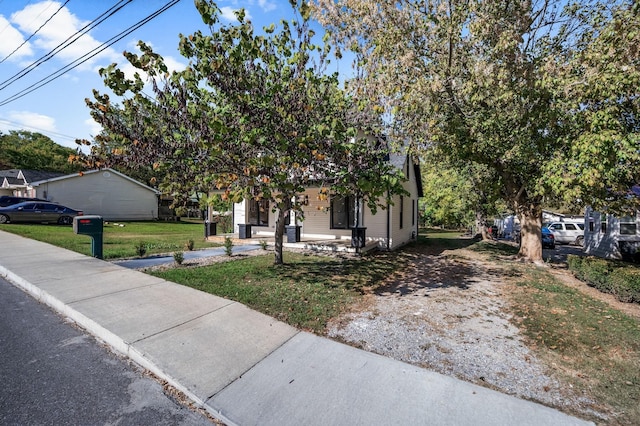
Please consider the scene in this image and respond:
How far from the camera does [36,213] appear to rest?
2009cm

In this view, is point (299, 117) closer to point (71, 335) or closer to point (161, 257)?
point (71, 335)

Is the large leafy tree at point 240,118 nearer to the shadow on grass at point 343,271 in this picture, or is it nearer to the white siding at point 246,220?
the shadow on grass at point 343,271

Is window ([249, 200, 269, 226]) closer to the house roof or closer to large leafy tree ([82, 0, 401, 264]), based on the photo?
large leafy tree ([82, 0, 401, 264])

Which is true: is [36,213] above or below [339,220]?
above

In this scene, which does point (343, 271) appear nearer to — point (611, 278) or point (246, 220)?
point (611, 278)

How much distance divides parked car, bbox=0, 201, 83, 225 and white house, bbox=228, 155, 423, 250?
15.1 meters

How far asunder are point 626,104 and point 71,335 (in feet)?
39.3

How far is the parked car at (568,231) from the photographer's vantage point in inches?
878

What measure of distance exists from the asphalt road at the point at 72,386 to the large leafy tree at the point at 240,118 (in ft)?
9.56

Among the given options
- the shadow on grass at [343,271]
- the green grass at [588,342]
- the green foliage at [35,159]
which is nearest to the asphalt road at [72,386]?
the green grass at [588,342]

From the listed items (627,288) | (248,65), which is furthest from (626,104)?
(248,65)

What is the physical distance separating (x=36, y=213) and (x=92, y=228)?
56.6ft

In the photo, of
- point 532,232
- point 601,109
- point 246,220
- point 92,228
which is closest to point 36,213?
point 246,220

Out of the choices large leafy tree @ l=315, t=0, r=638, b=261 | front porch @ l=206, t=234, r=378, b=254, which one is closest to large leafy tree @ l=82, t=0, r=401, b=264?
large leafy tree @ l=315, t=0, r=638, b=261
